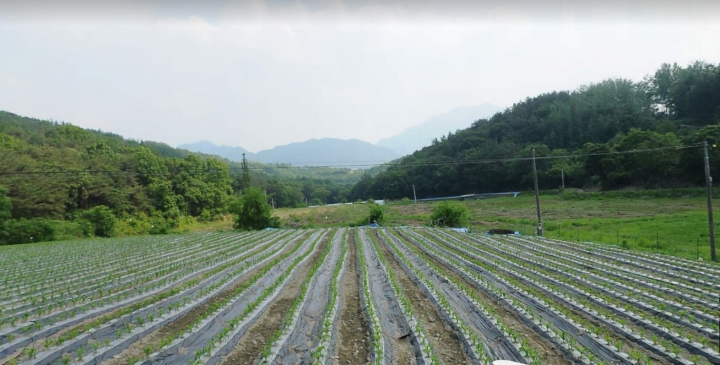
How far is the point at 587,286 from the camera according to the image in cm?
782

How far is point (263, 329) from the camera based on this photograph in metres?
5.81

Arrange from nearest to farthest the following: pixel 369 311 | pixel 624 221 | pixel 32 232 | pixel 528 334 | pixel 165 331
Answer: pixel 528 334
pixel 165 331
pixel 369 311
pixel 624 221
pixel 32 232

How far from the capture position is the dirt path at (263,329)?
4.77 meters

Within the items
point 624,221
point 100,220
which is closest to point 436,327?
point 624,221

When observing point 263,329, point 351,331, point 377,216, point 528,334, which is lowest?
point 377,216

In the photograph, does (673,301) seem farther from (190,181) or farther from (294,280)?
(190,181)

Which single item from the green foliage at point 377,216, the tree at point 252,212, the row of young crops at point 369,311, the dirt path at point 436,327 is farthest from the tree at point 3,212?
the dirt path at point 436,327

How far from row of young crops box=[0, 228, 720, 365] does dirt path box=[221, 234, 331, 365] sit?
3 centimetres

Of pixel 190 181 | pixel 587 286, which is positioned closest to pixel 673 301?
pixel 587 286

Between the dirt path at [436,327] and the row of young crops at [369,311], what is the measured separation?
28 mm

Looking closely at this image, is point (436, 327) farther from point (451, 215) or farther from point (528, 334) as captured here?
point (451, 215)

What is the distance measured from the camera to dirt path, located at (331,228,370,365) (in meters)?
4.80

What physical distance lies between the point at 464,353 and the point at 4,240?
2971 centimetres

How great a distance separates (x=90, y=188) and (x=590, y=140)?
59892 millimetres
